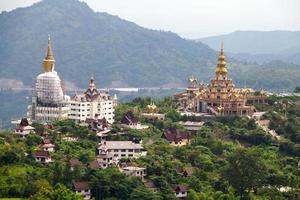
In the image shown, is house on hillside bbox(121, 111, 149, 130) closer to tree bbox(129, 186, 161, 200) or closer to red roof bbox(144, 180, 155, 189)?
red roof bbox(144, 180, 155, 189)

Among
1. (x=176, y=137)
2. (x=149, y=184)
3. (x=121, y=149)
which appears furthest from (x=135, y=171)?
(x=176, y=137)

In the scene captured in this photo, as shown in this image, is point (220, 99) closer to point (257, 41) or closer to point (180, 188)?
point (180, 188)

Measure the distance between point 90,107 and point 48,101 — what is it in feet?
4.11

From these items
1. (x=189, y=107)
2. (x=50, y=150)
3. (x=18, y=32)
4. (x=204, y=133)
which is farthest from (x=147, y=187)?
(x=18, y=32)

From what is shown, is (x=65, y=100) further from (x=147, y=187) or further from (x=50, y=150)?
(x=147, y=187)

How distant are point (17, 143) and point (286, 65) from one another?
48763mm

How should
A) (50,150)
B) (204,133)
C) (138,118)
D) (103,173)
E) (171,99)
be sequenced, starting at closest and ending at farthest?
(103,173) → (50,150) → (204,133) → (138,118) → (171,99)

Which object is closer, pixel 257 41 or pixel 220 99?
pixel 220 99

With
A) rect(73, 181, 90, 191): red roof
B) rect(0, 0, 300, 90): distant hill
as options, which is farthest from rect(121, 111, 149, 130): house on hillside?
rect(0, 0, 300, 90): distant hill

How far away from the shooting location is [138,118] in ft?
71.7

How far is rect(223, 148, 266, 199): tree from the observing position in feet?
54.1

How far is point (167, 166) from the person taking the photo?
1719 centimetres

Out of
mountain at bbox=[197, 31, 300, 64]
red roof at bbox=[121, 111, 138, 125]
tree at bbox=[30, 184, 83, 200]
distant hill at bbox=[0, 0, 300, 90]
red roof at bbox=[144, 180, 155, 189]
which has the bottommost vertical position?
red roof at bbox=[144, 180, 155, 189]

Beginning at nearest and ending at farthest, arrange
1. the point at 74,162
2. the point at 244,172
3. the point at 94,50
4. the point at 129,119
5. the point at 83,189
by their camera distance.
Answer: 1. the point at 83,189
2. the point at 244,172
3. the point at 74,162
4. the point at 129,119
5. the point at 94,50
